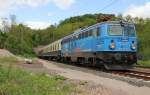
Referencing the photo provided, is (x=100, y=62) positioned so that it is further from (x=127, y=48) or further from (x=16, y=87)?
(x=16, y=87)

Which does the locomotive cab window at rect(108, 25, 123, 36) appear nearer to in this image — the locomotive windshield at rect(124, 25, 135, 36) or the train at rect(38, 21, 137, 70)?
the train at rect(38, 21, 137, 70)

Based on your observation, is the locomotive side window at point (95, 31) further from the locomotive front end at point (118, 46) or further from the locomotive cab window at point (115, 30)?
the locomotive cab window at point (115, 30)

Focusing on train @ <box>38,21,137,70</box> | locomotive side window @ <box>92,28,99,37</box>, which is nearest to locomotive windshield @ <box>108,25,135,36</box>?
train @ <box>38,21,137,70</box>

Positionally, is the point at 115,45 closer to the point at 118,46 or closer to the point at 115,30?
the point at 118,46

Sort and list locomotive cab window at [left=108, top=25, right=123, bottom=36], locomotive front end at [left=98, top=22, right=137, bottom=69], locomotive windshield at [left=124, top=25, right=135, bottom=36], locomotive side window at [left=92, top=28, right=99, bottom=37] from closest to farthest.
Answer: locomotive front end at [left=98, top=22, right=137, bottom=69] < locomotive cab window at [left=108, top=25, right=123, bottom=36] < locomotive windshield at [left=124, top=25, right=135, bottom=36] < locomotive side window at [left=92, top=28, right=99, bottom=37]

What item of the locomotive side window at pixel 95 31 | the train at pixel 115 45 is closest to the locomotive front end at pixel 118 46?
the train at pixel 115 45

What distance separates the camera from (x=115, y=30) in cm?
2716

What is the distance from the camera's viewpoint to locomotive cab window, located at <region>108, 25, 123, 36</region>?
26.9 meters

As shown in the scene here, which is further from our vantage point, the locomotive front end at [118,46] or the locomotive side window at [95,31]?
the locomotive side window at [95,31]

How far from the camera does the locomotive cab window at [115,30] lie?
88.4ft

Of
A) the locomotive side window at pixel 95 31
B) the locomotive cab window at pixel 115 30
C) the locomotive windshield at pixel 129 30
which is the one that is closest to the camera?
the locomotive cab window at pixel 115 30

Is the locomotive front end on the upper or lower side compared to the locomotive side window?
lower

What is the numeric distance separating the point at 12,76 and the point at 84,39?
1780 centimetres

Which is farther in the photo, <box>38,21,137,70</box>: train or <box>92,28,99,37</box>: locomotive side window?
<box>92,28,99,37</box>: locomotive side window
